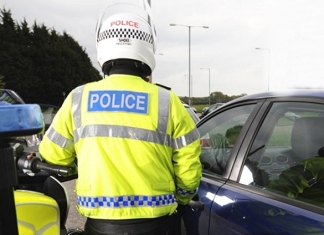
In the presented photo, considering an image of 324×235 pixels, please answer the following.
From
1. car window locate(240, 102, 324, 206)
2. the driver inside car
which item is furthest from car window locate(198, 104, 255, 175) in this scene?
the driver inside car

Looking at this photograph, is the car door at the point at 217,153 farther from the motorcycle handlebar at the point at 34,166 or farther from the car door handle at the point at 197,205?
the motorcycle handlebar at the point at 34,166

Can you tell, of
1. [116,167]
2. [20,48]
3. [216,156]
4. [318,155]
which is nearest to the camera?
[116,167]

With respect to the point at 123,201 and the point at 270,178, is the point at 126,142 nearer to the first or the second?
the point at 123,201

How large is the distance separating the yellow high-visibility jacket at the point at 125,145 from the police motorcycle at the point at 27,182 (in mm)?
114

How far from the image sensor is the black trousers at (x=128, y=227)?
1721 millimetres

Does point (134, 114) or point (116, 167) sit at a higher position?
point (134, 114)

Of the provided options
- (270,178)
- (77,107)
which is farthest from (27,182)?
(270,178)

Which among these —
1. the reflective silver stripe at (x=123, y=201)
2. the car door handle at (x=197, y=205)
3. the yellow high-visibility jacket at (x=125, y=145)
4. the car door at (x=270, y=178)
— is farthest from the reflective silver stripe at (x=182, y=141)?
the car door handle at (x=197, y=205)

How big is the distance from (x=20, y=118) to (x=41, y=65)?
38.2m

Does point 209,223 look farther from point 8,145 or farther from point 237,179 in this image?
point 8,145

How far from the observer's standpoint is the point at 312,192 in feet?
6.02

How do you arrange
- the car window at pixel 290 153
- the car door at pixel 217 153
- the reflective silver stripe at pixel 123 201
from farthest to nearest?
the car door at pixel 217 153
the car window at pixel 290 153
the reflective silver stripe at pixel 123 201

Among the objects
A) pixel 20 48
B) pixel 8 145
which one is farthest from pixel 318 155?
pixel 20 48

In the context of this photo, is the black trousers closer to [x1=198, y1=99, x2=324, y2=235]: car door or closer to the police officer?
the police officer
